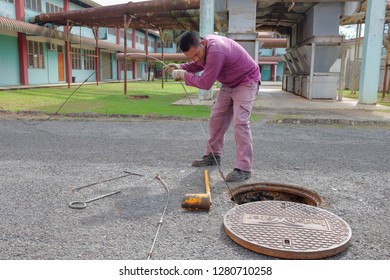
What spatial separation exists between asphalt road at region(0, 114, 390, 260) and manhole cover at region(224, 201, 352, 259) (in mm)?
76

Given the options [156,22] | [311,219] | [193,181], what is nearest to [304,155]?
[193,181]

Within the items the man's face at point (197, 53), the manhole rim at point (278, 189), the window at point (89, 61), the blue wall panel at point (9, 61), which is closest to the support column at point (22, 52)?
the blue wall panel at point (9, 61)

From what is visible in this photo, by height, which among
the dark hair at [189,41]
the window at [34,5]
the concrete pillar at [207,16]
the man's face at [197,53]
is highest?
the window at [34,5]

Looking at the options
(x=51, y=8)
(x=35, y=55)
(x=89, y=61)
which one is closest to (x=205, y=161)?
(x=35, y=55)

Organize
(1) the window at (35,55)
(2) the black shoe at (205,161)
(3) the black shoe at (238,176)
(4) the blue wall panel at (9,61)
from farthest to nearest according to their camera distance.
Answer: (1) the window at (35,55), (4) the blue wall panel at (9,61), (2) the black shoe at (205,161), (3) the black shoe at (238,176)

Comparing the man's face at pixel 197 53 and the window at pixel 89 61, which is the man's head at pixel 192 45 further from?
the window at pixel 89 61

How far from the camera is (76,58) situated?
2714 centimetres

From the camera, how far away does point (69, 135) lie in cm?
657

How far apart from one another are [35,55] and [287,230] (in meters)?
22.4

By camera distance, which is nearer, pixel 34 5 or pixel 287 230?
pixel 287 230

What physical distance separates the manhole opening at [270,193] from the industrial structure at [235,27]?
Answer: 16.7 ft

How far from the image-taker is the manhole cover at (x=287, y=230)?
245cm

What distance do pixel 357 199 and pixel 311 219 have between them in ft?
2.84

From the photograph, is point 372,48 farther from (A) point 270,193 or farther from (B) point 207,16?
(A) point 270,193
